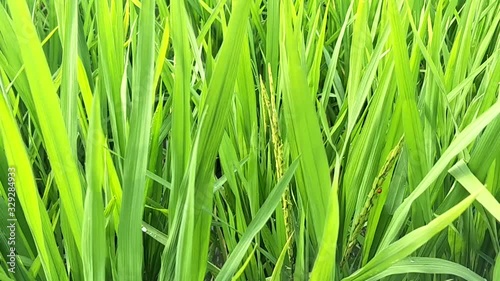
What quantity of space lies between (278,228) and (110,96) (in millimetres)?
200

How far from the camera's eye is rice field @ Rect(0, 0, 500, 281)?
356mm

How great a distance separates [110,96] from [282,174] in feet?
0.62

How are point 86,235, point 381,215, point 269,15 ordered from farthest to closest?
point 269,15, point 381,215, point 86,235

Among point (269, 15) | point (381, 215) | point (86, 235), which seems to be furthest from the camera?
point (269, 15)

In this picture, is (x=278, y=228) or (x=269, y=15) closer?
(x=278, y=228)

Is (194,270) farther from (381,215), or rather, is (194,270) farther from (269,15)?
(269,15)

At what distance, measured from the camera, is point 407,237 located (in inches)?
14.3

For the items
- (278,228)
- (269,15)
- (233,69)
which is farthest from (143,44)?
(269,15)

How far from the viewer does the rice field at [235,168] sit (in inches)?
14.0

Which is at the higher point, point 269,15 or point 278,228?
point 269,15

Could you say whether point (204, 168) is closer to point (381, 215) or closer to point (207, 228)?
point (207, 228)

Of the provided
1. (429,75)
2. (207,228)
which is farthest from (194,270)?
(429,75)

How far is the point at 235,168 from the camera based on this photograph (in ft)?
1.71

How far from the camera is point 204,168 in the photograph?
0.39 metres
